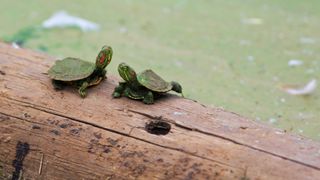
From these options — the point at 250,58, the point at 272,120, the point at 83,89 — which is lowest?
the point at 83,89

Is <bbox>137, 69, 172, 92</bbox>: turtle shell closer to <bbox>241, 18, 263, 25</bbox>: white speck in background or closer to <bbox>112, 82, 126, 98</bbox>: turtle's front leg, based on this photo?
<bbox>112, 82, 126, 98</bbox>: turtle's front leg

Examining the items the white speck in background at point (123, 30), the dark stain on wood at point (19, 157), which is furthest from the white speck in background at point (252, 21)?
the dark stain on wood at point (19, 157)

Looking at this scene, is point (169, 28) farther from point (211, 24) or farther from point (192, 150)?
point (192, 150)

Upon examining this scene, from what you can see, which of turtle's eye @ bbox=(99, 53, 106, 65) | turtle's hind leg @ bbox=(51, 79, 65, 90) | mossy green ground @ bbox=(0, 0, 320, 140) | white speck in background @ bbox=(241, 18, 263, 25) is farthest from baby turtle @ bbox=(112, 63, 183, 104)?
white speck in background @ bbox=(241, 18, 263, 25)

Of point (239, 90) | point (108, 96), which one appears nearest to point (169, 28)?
point (239, 90)

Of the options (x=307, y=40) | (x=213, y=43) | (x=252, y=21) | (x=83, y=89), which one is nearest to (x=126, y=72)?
(x=83, y=89)

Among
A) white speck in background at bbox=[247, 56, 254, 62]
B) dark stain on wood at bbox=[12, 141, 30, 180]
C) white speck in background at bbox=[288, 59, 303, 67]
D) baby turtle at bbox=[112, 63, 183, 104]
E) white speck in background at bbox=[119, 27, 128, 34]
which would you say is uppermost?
white speck in background at bbox=[119, 27, 128, 34]

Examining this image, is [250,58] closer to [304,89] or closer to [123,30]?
[304,89]
